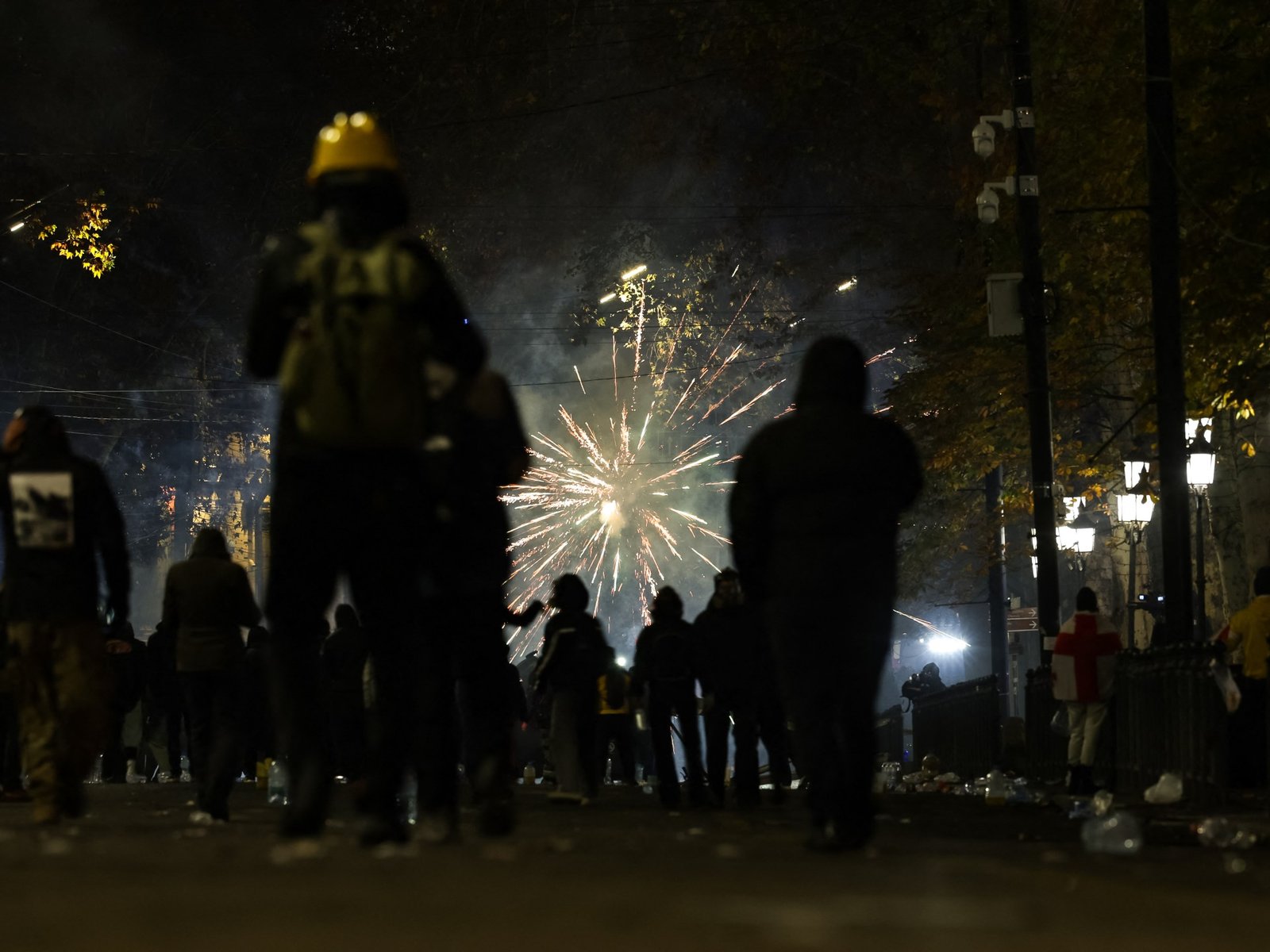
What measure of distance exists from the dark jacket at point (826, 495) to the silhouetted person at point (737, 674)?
6.92 meters

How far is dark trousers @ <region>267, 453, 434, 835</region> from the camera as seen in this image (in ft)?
20.5

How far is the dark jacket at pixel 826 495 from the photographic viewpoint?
7.98 meters

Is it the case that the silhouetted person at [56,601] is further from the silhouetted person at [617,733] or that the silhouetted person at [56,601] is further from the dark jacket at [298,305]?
the silhouetted person at [617,733]

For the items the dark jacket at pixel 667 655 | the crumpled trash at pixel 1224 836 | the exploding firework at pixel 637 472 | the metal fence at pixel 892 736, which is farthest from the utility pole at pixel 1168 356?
the exploding firework at pixel 637 472

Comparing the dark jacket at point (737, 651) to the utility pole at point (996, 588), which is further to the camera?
the utility pole at point (996, 588)

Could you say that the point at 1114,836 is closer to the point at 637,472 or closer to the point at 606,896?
the point at 606,896

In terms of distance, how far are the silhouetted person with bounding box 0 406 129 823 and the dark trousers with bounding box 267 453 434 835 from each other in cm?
362

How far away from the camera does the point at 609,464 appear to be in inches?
2800

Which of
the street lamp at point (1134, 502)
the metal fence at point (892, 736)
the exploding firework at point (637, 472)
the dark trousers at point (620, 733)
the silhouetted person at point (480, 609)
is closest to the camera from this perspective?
the silhouetted person at point (480, 609)

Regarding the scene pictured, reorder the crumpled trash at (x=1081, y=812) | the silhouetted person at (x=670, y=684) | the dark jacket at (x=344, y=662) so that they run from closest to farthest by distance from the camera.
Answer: the crumpled trash at (x=1081, y=812) < the silhouetted person at (x=670, y=684) < the dark jacket at (x=344, y=662)

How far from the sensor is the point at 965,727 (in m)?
26.9

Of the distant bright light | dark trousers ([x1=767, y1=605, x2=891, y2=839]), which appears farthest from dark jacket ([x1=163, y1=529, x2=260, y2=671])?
the distant bright light

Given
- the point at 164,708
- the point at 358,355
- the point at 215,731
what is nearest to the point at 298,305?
the point at 358,355

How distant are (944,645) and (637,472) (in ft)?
44.2
